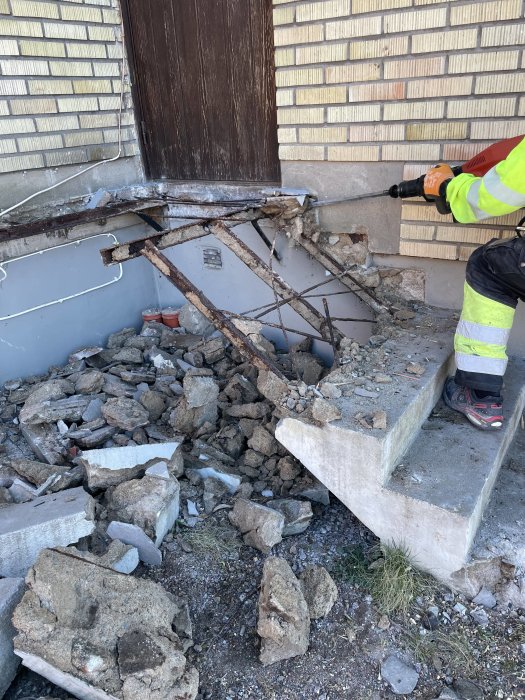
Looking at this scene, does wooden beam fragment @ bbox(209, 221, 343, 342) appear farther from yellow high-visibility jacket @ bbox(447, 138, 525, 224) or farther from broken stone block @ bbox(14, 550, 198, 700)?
broken stone block @ bbox(14, 550, 198, 700)

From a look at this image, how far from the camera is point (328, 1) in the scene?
3447mm

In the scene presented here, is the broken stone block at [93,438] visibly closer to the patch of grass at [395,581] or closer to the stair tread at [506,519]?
the patch of grass at [395,581]

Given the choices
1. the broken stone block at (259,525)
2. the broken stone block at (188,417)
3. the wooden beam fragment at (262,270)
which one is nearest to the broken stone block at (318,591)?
the broken stone block at (259,525)

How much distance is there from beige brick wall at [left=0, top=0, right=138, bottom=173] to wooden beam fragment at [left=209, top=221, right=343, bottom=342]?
189 cm

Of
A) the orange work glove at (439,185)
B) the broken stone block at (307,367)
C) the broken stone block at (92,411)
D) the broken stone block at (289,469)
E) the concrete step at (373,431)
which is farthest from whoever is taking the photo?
the broken stone block at (307,367)

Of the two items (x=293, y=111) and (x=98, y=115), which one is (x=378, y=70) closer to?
(x=293, y=111)

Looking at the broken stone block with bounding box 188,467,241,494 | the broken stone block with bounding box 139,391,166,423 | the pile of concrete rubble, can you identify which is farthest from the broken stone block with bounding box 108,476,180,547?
the broken stone block with bounding box 139,391,166,423

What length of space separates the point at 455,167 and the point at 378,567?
2.25 meters

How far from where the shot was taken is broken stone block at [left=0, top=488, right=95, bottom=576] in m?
2.55

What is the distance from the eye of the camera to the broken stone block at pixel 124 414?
11.7 feet

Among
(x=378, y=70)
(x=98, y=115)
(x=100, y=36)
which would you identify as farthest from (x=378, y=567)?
(x=100, y=36)

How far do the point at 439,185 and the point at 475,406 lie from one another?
120 centimetres

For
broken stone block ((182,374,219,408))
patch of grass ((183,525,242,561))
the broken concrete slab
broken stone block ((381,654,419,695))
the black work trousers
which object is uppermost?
the black work trousers

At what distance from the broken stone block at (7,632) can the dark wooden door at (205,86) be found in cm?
333
